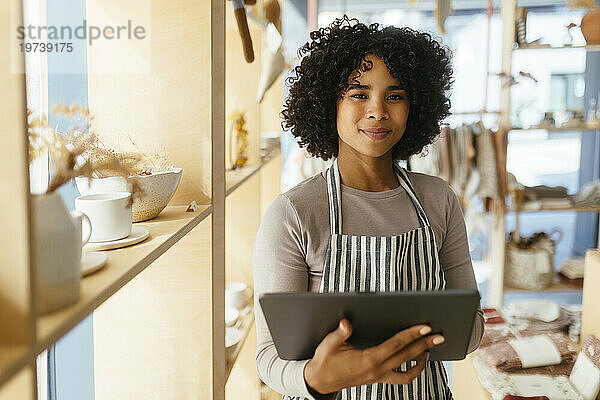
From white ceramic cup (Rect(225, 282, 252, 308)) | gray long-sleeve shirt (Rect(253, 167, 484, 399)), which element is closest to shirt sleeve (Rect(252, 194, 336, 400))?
gray long-sleeve shirt (Rect(253, 167, 484, 399))

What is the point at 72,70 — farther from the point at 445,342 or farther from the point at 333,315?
the point at 445,342

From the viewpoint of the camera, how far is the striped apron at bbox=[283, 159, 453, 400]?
4.51 ft

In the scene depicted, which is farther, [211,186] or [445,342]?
[211,186]

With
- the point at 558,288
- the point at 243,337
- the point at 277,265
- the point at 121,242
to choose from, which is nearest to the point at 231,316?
the point at 243,337

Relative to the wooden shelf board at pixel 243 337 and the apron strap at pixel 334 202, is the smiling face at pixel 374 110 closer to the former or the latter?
the apron strap at pixel 334 202

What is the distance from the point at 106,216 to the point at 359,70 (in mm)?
638

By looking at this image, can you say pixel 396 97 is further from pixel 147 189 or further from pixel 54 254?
pixel 54 254

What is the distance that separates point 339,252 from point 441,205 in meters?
0.30

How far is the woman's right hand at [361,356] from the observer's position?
112 cm

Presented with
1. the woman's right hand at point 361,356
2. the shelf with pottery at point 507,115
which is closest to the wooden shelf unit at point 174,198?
the woman's right hand at point 361,356

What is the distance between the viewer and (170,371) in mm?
1467

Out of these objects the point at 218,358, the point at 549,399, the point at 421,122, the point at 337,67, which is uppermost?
the point at 337,67

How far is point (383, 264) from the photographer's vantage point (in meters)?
1.41

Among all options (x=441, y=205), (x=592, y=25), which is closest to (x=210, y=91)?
(x=441, y=205)
